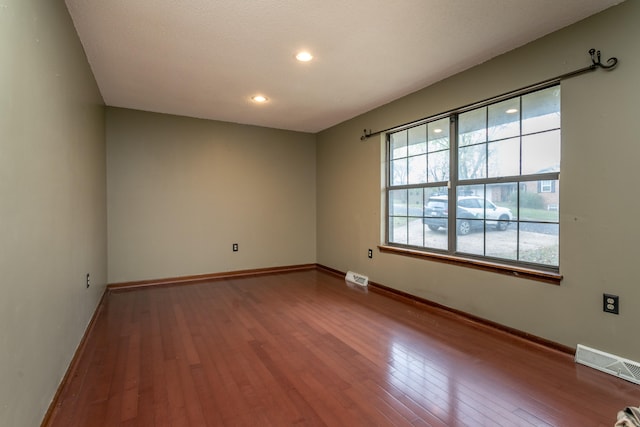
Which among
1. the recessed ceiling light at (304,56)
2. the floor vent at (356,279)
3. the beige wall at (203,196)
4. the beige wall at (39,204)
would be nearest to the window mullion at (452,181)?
the floor vent at (356,279)

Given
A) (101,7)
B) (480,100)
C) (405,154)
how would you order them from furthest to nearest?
(405,154), (480,100), (101,7)

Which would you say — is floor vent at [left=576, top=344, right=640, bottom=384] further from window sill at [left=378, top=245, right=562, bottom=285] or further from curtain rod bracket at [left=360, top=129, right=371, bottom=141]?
curtain rod bracket at [left=360, top=129, right=371, bottom=141]

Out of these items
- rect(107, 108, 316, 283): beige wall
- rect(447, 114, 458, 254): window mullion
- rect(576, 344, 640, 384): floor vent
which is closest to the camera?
rect(576, 344, 640, 384): floor vent

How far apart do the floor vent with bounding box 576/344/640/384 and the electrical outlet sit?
29 centimetres

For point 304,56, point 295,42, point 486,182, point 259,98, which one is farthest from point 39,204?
point 486,182

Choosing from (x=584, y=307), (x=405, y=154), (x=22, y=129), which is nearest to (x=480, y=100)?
(x=405, y=154)

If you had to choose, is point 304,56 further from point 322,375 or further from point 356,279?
point 356,279

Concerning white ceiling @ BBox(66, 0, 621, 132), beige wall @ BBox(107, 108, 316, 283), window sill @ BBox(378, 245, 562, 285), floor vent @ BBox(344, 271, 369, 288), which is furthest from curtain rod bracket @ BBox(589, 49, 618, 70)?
beige wall @ BBox(107, 108, 316, 283)

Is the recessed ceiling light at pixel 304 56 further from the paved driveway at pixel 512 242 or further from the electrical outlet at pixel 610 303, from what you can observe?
the electrical outlet at pixel 610 303

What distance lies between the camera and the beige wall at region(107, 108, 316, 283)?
4.26 meters

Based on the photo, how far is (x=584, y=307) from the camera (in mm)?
2295

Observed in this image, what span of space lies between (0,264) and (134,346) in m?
1.65

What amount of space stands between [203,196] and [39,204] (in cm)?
315

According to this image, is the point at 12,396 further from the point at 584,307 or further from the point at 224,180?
the point at 224,180
